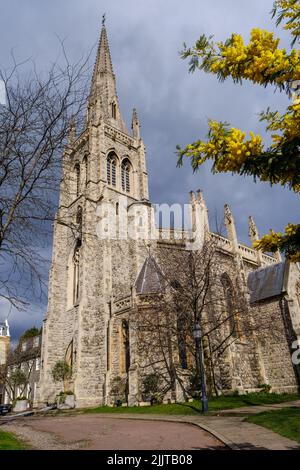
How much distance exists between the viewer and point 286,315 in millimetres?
24266

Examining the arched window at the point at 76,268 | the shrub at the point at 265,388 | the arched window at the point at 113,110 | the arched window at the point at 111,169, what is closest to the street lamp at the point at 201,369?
the shrub at the point at 265,388

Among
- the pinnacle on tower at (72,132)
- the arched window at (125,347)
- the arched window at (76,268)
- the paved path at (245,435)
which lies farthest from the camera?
the arched window at (76,268)

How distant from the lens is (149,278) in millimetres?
24031

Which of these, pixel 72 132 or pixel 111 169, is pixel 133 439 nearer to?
pixel 72 132

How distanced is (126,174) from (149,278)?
45.9ft

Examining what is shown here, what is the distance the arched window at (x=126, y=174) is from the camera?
3327 centimetres

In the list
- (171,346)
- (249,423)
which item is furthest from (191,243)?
(249,423)

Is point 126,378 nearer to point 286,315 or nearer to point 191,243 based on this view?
point 191,243

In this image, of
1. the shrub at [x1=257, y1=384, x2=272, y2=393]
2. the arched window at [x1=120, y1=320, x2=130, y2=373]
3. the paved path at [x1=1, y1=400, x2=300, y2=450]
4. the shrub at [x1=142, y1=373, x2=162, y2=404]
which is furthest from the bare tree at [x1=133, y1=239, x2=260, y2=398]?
the paved path at [x1=1, y1=400, x2=300, y2=450]

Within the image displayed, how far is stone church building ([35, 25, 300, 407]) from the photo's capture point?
71.9ft

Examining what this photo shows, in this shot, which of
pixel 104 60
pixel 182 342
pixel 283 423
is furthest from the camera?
pixel 104 60

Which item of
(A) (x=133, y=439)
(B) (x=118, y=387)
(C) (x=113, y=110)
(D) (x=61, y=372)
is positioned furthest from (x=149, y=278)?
(C) (x=113, y=110)

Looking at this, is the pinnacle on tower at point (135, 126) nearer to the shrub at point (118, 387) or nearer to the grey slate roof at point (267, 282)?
the grey slate roof at point (267, 282)

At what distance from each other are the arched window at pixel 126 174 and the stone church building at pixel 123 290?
147mm
